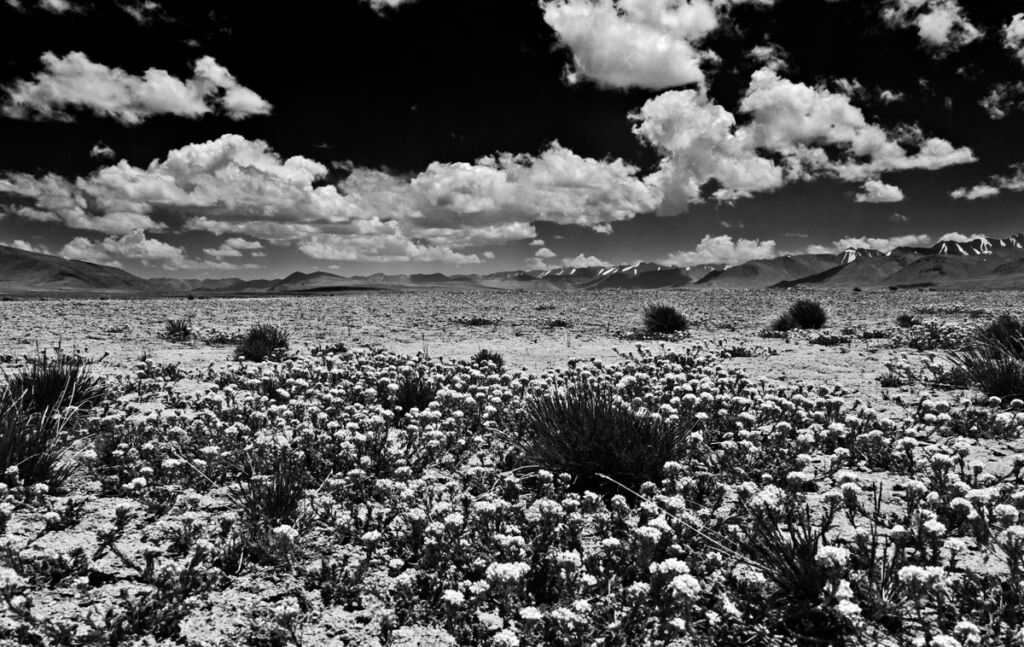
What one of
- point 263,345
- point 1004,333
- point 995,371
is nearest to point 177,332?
point 263,345

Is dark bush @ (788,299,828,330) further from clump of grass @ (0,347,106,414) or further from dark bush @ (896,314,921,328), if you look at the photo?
clump of grass @ (0,347,106,414)

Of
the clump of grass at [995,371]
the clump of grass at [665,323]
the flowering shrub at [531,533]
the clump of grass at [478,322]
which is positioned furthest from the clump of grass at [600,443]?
the clump of grass at [478,322]

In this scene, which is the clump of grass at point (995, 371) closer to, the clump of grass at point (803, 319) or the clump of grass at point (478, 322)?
the clump of grass at point (803, 319)

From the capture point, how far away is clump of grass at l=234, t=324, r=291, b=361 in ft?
44.8

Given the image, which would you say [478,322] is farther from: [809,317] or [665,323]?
[809,317]

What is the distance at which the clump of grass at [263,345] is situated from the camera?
13656mm

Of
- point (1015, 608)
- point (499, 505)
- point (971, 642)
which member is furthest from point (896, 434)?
point (499, 505)

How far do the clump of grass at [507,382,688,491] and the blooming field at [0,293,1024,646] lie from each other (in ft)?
0.09

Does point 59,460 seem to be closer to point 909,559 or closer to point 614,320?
point 909,559

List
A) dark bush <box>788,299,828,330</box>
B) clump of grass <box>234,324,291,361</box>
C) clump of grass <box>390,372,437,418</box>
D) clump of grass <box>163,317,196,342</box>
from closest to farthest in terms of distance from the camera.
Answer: clump of grass <box>390,372,437,418</box>
clump of grass <box>234,324,291,361</box>
clump of grass <box>163,317,196,342</box>
dark bush <box>788,299,828,330</box>

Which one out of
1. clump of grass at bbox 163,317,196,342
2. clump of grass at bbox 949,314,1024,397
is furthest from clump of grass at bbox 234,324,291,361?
clump of grass at bbox 949,314,1024,397

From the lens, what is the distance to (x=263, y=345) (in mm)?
13805

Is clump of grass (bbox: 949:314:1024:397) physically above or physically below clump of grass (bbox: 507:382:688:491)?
above

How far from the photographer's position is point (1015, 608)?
124 inches
